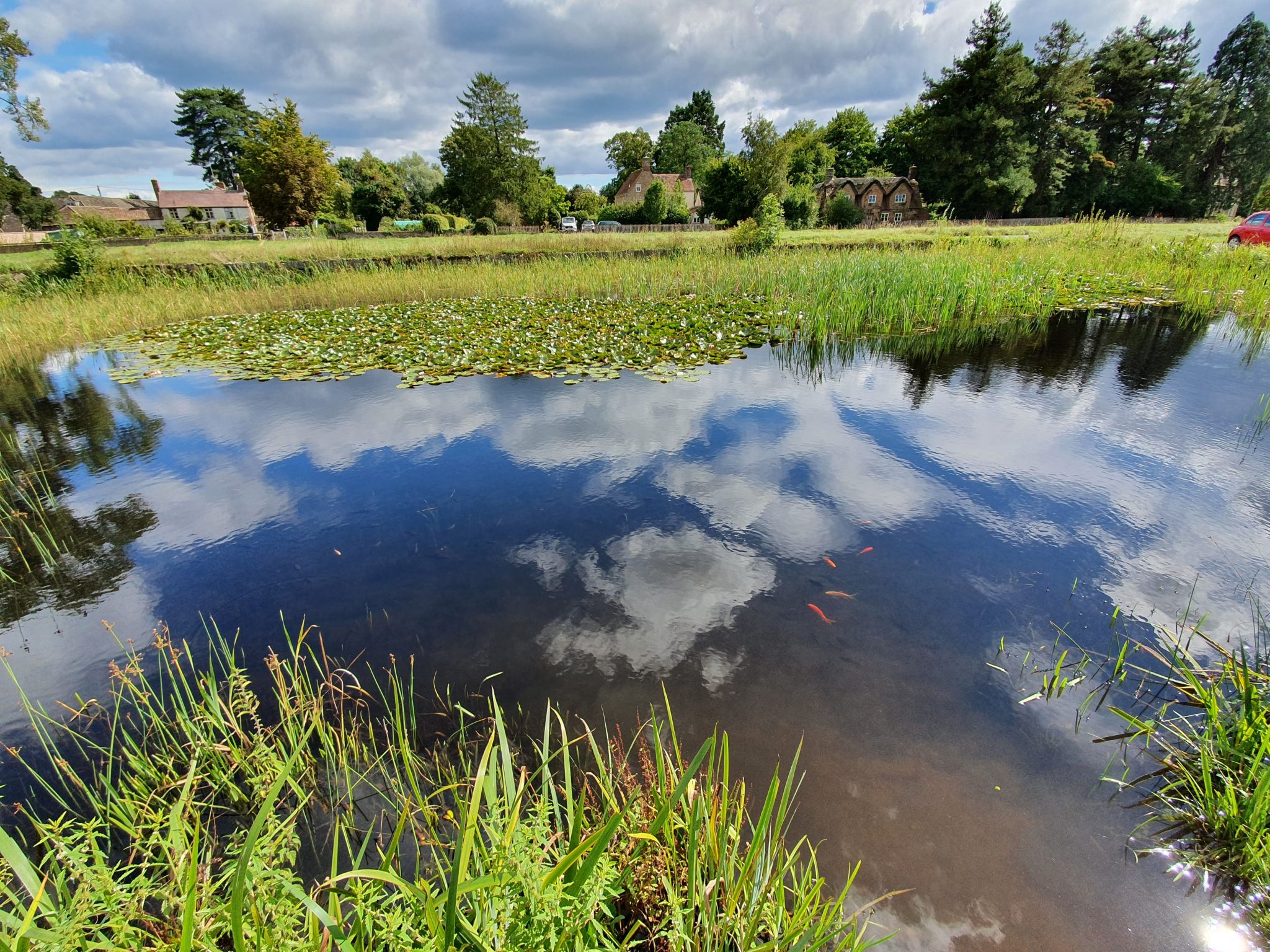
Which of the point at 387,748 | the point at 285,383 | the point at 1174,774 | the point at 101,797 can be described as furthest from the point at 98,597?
the point at 1174,774

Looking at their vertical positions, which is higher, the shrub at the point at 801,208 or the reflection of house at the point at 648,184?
the reflection of house at the point at 648,184

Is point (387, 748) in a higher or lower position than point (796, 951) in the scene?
lower

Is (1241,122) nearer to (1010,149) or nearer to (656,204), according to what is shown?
(1010,149)

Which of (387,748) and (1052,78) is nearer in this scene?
(387,748)

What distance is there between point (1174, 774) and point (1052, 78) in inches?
1709

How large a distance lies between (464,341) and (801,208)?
89.9 ft

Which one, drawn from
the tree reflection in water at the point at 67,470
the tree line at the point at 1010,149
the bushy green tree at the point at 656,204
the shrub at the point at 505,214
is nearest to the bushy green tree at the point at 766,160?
the tree line at the point at 1010,149

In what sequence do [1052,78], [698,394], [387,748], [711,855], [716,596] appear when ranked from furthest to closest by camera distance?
[1052,78] → [698,394] → [716,596] → [387,748] → [711,855]

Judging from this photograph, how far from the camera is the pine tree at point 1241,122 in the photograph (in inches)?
1277

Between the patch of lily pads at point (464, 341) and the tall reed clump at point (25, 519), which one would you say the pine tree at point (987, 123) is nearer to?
the patch of lily pads at point (464, 341)

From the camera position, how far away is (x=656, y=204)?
3572 centimetres

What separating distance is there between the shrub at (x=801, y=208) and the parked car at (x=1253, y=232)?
17.4m

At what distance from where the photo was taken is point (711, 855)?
1275 millimetres

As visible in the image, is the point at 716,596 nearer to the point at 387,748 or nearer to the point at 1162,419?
the point at 387,748
